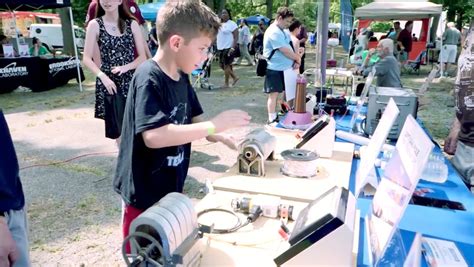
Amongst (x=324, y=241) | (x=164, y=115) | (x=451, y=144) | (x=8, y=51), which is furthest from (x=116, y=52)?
(x=8, y=51)

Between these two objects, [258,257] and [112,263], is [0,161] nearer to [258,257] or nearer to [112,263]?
[258,257]

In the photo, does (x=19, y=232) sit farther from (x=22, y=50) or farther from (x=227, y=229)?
(x=22, y=50)

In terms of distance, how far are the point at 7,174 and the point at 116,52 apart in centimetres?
158

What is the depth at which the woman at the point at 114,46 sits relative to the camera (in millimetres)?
2549

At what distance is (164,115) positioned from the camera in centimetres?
132

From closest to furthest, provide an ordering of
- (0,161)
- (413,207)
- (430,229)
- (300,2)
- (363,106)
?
(0,161) → (430,229) → (413,207) → (363,106) → (300,2)

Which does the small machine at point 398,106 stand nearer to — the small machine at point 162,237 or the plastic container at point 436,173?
the plastic container at point 436,173

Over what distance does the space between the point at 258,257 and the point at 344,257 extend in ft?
0.91

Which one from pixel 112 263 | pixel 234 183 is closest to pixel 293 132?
pixel 234 183

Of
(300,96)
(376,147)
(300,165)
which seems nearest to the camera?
(376,147)

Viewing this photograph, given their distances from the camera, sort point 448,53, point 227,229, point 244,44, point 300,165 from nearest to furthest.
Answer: point 227,229
point 300,165
point 448,53
point 244,44

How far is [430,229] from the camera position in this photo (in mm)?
1479

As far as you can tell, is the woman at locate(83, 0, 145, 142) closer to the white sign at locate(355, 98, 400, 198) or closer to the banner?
the white sign at locate(355, 98, 400, 198)

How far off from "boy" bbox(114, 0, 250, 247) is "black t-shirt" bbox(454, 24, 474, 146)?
6.10 feet
